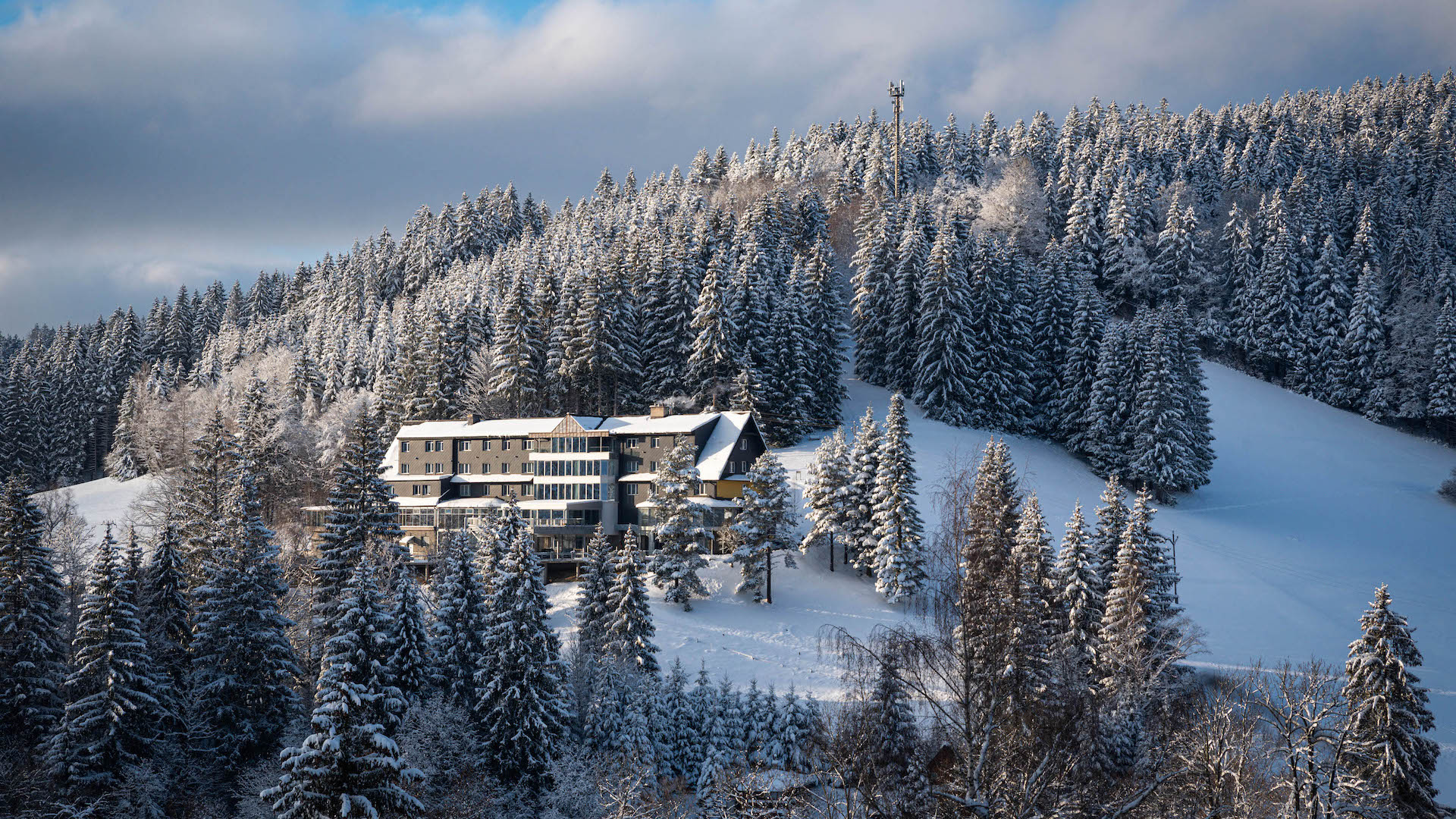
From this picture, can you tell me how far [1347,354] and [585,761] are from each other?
2948 inches

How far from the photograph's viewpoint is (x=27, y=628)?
103 feet

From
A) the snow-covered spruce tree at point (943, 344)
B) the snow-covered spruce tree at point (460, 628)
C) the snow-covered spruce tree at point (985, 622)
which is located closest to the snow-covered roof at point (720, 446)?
the snow-covered spruce tree at point (943, 344)

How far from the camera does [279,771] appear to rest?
31031mm

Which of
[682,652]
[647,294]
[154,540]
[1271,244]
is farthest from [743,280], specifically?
[1271,244]

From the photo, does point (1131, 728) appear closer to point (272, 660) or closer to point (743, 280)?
point (272, 660)

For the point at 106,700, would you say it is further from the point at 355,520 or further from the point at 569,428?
the point at 569,428

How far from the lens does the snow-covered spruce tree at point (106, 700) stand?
28297 millimetres

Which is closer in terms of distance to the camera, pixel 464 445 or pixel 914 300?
pixel 464 445

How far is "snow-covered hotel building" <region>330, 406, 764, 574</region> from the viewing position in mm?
53688

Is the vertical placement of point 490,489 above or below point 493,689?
above

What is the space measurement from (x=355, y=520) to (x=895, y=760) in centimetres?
2726

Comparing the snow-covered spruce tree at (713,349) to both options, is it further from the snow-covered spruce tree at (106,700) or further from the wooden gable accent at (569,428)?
the snow-covered spruce tree at (106,700)

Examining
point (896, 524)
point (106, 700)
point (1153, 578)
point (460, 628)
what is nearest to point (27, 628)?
point (106, 700)

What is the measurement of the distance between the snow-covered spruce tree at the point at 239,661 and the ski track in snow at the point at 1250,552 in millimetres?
13390
